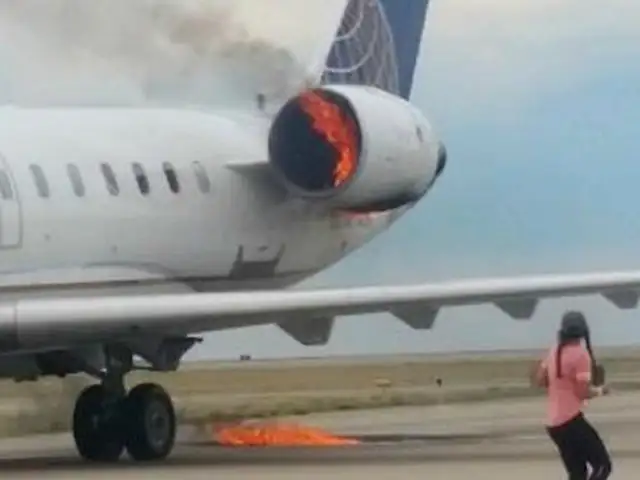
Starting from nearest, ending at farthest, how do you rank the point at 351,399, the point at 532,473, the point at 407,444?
the point at 532,473 → the point at 407,444 → the point at 351,399

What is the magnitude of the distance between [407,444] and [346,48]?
672cm

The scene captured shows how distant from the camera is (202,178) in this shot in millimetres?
27422

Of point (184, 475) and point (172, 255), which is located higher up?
point (172, 255)

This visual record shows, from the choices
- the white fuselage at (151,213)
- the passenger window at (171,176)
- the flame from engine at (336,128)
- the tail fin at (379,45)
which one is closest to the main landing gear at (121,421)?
the white fuselage at (151,213)

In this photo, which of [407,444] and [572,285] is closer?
[572,285]

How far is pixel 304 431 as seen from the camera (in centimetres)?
3019

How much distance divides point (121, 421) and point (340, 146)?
171 inches

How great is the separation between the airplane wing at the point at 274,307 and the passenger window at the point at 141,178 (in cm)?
201

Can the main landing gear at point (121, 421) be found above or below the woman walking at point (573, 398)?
above

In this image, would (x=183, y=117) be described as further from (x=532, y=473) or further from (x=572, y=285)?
(x=532, y=473)

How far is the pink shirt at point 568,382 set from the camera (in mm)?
18938

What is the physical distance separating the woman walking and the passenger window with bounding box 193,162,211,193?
8.92m

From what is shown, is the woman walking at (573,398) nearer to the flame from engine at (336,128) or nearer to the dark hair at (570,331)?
the dark hair at (570,331)

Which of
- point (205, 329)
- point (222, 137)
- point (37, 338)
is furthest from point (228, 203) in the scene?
point (37, 338)
